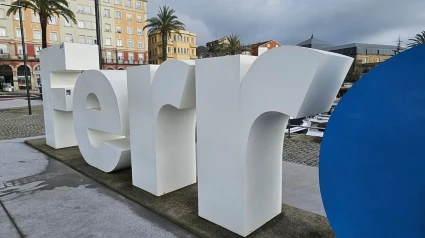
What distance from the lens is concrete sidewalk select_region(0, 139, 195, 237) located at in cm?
428

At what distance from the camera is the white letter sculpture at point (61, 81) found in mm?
8242

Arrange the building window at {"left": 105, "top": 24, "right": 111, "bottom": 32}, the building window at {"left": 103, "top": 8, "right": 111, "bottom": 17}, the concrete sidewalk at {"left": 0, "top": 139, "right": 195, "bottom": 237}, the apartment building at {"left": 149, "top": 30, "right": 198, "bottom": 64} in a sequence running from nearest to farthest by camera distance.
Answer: the concrete sidewalk at {"left": 0, "top": 139, "right": 195, "bottom": 237} < the building window at {"left": 103, "top": 8, "right": 111, "bottom": 17} < the building window at {"left": 105, "top": 24, "right": 111, "bottom": 32} < the apartment building at {"left": 149, "top": 30, "right": 198, "bottom": 64}

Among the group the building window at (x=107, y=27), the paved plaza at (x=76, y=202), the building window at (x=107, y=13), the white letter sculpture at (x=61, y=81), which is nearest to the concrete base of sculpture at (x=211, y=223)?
the paved plaza at (x=76, y=202)

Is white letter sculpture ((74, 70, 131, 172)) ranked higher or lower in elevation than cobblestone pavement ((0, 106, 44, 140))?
higher

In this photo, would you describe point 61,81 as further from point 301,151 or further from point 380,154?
point 380,154

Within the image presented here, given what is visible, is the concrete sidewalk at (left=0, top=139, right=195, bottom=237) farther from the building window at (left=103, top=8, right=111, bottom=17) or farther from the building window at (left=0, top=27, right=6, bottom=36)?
the building window at (left=103, top=8, right=111, bottom=17)

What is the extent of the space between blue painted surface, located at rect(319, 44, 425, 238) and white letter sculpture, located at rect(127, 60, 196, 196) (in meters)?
2.51

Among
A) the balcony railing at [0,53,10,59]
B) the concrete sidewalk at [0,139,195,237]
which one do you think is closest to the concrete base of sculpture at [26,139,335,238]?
the concrete sidewalk at [0,139,195,237]

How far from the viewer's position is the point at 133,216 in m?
4.71

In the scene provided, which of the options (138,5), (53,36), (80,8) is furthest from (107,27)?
(53,36)

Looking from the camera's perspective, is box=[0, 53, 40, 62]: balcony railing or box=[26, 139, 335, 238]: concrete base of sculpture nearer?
box=[26, 139, 335, 238]: concrete base of sculpture

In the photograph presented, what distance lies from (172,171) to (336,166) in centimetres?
333

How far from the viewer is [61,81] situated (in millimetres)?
9164

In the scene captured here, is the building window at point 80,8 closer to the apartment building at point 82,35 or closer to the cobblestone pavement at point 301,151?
the apartment building at point 82,35
